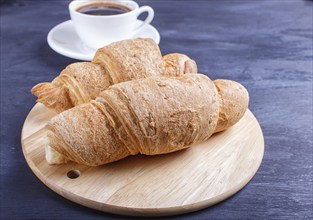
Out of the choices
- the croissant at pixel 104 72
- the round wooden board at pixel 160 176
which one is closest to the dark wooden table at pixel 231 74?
the round wooden board at pixel 160 176

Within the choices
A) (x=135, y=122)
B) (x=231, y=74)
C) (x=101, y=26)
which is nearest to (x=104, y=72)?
(x=135, y=122)

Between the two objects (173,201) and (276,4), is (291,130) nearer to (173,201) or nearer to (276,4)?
(173,201)

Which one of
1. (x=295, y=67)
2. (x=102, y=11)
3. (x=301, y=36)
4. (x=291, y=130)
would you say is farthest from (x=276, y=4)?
(x=291, y=130)

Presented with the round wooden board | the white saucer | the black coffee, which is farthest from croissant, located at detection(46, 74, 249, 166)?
the black coffee

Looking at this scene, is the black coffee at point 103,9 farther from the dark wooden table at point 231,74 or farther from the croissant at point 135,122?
the croissant at point 135,122

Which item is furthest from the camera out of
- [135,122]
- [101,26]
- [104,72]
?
[101,26]

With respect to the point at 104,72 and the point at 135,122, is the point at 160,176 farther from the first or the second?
the point at 104,72

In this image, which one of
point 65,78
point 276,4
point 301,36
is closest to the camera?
point 65,78
